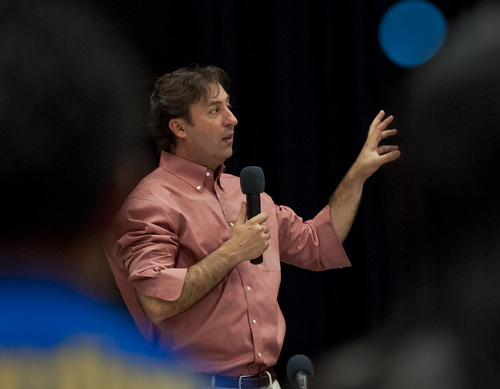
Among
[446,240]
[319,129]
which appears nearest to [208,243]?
[319,129]

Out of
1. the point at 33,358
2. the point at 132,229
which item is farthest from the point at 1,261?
the point at 132,229

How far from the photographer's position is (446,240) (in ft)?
7.99

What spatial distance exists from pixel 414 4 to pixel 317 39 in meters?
0.41

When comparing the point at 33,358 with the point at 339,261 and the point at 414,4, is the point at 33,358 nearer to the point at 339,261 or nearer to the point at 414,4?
the point at 339,261

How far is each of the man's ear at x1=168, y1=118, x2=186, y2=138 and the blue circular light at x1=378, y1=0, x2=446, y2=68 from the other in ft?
3.08

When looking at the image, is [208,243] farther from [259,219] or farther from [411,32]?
[411,32]

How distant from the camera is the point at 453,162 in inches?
96.5

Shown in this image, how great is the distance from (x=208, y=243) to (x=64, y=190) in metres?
0.56

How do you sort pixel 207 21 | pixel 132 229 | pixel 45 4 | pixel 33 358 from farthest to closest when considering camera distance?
pixel 207 21 < pixel 45 4 < pixel 33 358 < pixel 132 229

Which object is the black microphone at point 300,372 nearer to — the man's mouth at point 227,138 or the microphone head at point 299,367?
the microphone head at point 299,367

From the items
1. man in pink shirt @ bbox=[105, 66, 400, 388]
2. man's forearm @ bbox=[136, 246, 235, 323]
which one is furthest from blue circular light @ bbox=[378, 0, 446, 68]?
man's forearm @ bbox=[136, 246, 235, 323]

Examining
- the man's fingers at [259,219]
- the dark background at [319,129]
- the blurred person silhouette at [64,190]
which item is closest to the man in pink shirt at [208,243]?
the man's fingers at [259,219]

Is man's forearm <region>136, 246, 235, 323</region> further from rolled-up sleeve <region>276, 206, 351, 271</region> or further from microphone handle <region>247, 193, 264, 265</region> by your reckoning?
rolled-up sleeve <region>276, 206, 351, 271</region>

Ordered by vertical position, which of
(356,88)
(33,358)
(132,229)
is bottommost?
(33,358)
